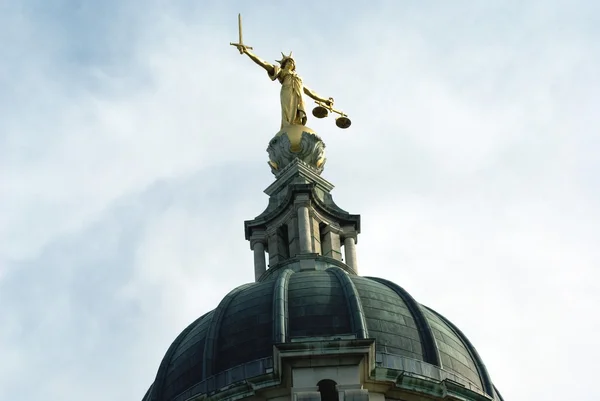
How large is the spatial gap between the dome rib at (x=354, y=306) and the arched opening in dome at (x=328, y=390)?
266 cm

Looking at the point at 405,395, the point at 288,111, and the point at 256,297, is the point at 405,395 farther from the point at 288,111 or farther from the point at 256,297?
the point at 288,111

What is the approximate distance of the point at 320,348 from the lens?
48.0 m

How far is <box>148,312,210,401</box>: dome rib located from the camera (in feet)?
172

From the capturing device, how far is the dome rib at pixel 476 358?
173 feet

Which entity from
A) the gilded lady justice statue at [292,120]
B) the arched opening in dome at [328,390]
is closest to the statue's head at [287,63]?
the gilded lady justice statue at [292,120]

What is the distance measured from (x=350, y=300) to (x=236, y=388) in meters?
5.35

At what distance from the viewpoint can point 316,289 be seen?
53.2 m

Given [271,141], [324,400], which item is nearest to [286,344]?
[324,400]

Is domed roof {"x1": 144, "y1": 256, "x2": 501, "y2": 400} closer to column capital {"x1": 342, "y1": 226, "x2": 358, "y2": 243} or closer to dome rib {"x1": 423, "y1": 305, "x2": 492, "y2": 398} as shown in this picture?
dome rib {"x1": 423, "y1": 305, "x2": 492, "y2": 398}

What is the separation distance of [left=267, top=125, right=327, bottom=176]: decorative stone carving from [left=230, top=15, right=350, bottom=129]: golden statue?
1.51 feet

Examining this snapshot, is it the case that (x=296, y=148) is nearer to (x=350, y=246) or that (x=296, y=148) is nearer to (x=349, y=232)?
(x=349, y=232)

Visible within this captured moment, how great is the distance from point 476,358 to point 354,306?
15.6 ft

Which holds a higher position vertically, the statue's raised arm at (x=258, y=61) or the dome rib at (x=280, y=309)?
the statue's raised arm at (x=258, y=61)

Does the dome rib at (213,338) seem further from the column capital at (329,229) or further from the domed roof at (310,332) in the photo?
the column capital at (329,229)
